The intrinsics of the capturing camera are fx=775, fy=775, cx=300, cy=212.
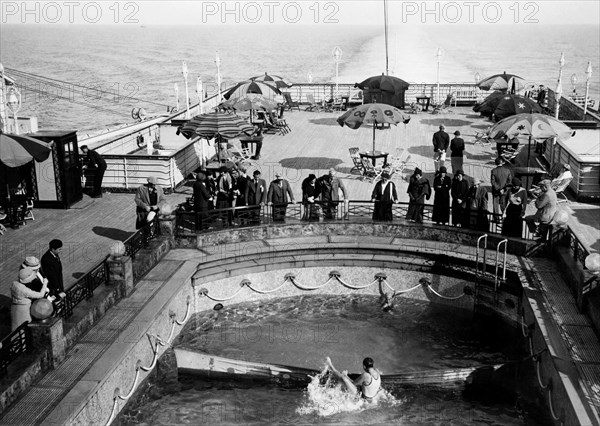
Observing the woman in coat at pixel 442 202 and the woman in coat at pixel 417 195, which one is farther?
the woman in coat at pixel 417 195

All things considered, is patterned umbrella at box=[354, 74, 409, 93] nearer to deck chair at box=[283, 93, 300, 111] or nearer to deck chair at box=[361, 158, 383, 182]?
deck chair at box=[361, 158, 383, 182]

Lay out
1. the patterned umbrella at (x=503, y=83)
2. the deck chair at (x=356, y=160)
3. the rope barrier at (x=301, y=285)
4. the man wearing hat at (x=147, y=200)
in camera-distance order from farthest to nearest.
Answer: the patterned umbrella at (x=503, y=83) → the deck chair at (x=356, y=160) → the man wearing hat at (x=147, y=200) → the rope barrier at (x=301, y=285)

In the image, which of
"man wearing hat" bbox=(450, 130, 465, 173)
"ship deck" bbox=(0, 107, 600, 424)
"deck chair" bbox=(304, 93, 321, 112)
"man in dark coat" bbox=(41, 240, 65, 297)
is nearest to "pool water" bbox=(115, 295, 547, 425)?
"ship deck" bbox=(0, 107, 600, 424)

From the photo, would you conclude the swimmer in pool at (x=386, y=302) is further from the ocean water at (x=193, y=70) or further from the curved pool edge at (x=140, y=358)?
the ocean water at (x=193, y=70)

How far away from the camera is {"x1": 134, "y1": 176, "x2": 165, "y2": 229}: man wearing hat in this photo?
16870 mm

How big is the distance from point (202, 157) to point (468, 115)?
637 inches

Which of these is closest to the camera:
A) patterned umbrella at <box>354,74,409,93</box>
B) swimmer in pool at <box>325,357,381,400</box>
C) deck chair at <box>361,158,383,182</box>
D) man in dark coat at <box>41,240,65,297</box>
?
swimmer in pool at <box>325,357,381,400</box>

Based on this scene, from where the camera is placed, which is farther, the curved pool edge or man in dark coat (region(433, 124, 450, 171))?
man in dark coat (region(433, 124, 450, 171))

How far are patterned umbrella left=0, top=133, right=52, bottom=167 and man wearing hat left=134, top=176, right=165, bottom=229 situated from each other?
3.00 m

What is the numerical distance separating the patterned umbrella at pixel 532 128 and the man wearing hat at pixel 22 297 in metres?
12.6

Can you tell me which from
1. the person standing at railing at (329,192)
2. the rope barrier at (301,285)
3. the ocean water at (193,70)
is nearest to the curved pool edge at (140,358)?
the rope barrier at (301,285)

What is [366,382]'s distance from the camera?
39.6 feet

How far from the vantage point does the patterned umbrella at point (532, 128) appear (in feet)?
65.5

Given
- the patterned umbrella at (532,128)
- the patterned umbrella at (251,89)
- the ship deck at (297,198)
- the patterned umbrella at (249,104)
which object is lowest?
the ship deck at (297,198)
